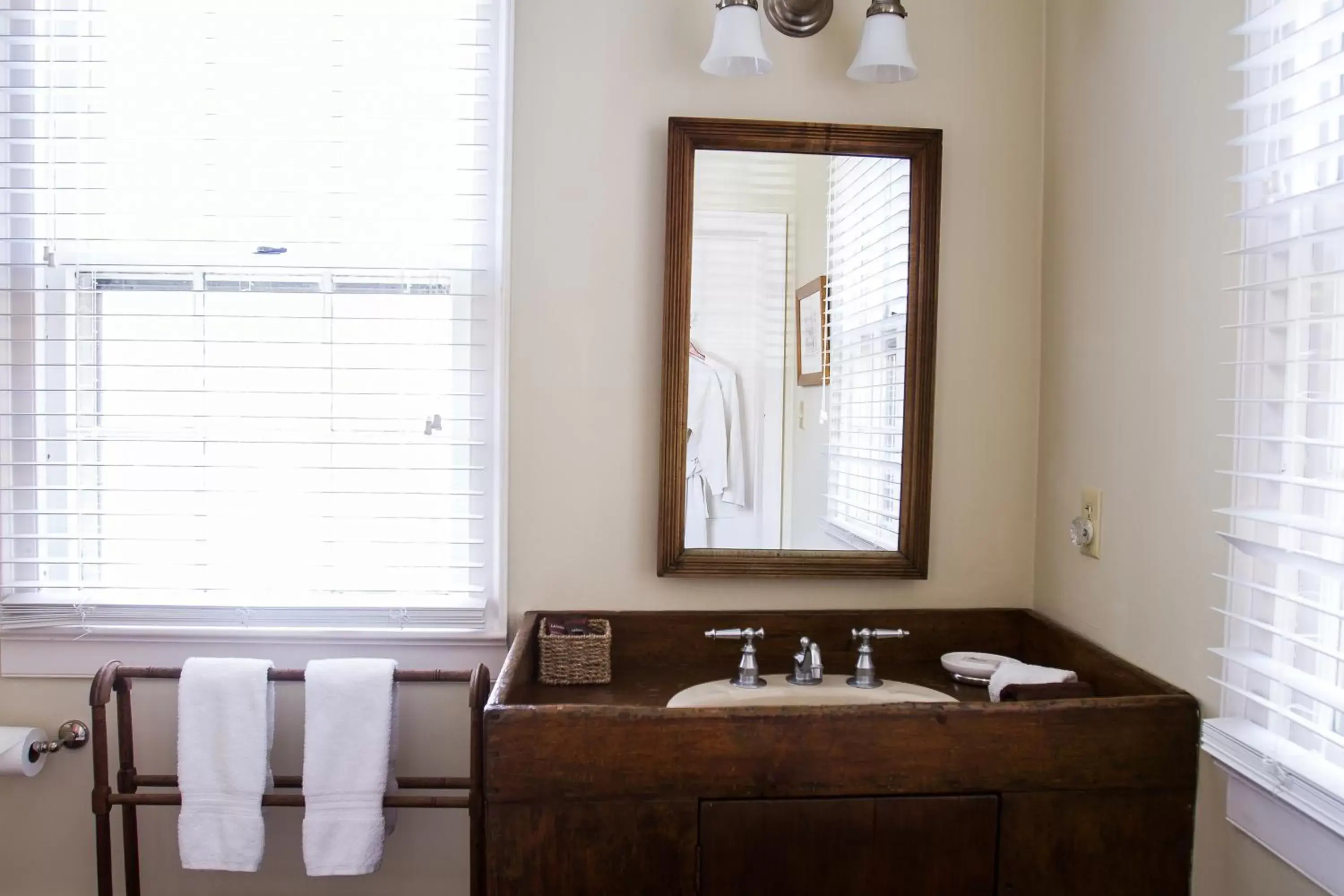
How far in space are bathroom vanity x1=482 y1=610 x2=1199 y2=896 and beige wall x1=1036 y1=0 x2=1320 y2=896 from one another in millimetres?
112

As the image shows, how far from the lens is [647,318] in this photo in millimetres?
1707

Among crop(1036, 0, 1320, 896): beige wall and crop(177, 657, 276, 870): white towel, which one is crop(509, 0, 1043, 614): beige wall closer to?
crop(1036, 0, 1320, 896): beige wall

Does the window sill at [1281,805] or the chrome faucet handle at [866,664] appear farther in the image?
the chrome faucet handle at [866,664]

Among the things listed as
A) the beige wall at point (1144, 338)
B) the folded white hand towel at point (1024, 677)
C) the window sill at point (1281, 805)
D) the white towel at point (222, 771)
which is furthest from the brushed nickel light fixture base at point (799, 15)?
the white towel at point (222, 771)

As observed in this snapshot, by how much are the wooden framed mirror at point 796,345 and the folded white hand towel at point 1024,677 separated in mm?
300

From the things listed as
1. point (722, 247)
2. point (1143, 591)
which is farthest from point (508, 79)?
point (1143, 591)

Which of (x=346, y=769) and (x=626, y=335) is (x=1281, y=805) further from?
(x=346, y=769)

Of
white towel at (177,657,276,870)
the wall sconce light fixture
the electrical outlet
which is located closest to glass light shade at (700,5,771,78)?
the wall sconce light fixture

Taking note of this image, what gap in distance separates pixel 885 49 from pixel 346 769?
61.4 inches

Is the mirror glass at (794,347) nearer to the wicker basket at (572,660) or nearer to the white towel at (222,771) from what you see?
the wicker basket at (572,660)

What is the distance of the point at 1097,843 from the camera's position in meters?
1.26

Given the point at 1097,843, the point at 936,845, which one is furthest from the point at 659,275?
the point at 1097,843

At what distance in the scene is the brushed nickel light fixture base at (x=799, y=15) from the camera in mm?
1635

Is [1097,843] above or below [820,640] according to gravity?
below
